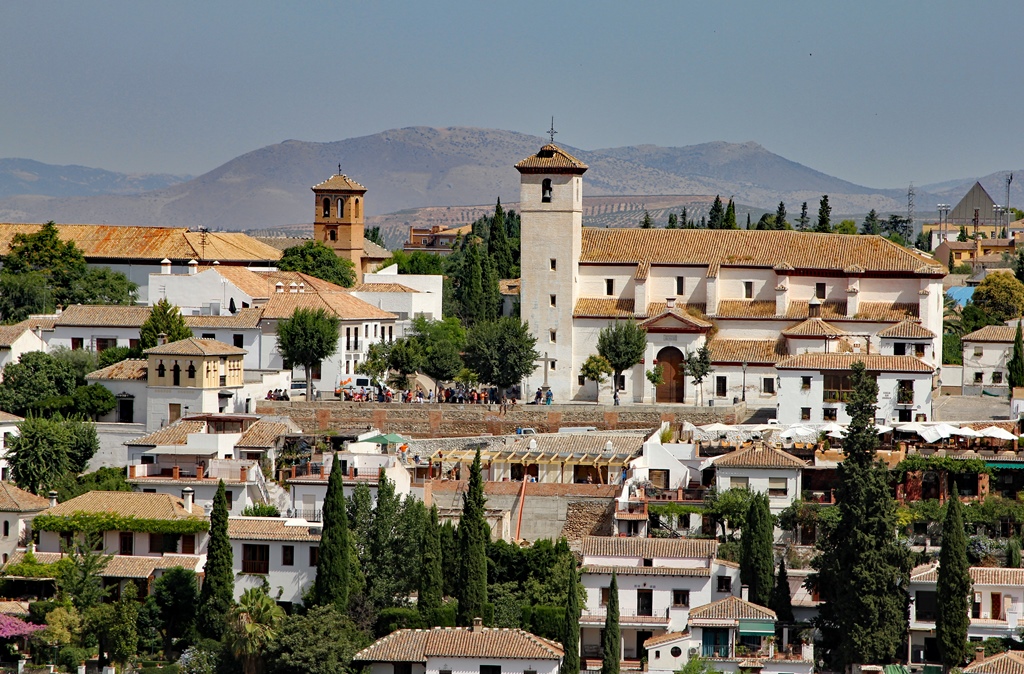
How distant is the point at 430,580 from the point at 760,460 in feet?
34.2

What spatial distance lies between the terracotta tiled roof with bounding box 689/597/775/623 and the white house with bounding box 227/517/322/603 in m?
10.3

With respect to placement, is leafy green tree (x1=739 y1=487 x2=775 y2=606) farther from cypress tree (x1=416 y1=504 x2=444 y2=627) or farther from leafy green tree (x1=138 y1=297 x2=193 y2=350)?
leafy green tree (x1=138 y1=297 x2=193 y2=350)

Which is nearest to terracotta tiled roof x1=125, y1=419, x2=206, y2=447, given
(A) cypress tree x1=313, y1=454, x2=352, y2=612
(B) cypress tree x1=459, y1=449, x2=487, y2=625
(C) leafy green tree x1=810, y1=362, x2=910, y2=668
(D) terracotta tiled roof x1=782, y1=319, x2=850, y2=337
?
(A) cypress tree x1=313, y1=454, x2=352, y2=612

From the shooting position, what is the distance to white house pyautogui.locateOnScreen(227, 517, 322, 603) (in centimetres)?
4600

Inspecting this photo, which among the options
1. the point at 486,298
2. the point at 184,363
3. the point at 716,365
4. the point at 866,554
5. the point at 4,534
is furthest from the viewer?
the point at 486,298

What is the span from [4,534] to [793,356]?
84.0 feet

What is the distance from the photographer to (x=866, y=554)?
42438mm

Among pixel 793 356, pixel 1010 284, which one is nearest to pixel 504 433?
pixel 793 356

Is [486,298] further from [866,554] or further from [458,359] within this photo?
[866,554]

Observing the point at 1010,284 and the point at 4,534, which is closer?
the point at 4,534

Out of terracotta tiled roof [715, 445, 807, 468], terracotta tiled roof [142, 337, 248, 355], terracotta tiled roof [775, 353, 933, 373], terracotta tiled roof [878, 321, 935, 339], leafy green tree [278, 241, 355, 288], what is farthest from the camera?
leafy green tree [278, 241, 355, 288]

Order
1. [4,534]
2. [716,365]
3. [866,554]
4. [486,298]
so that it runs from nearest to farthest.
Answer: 1. [866,554]
2. [4,534]
3. [716,365]
4. [486,298]

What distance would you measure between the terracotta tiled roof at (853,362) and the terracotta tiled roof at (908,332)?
11.8 feet

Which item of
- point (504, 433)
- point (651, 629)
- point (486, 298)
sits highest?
point (486, 298)
